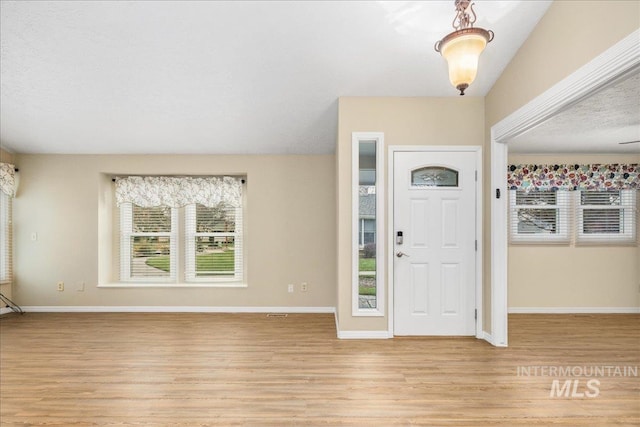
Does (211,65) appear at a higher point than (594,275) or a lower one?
higher

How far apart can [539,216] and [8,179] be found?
7.78 meters

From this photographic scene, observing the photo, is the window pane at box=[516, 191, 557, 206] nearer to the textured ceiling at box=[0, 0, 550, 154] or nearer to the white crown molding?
the white crown molding

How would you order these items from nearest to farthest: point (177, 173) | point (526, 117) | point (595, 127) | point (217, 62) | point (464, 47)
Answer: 1. point (464, 47)
2. point (526, 117)
3. point (217, 62)
4. point (595, 127)
5. point (177, 173)

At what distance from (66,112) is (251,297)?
3291 millimetres

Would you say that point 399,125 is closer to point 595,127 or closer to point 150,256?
point 595,127

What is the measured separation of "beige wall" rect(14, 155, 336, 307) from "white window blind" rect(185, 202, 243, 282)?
0.35 meters

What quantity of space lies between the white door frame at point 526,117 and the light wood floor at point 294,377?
52cm

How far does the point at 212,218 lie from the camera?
17.0 ft

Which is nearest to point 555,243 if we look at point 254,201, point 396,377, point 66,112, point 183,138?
point 396,377

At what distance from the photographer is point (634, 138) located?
4301 millimetres

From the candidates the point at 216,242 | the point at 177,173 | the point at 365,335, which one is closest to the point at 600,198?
the point at 365,335

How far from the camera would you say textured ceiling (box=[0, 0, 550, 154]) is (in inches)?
106

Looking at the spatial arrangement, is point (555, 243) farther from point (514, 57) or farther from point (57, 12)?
point (57, 12)

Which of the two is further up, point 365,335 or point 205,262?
point 205,262
